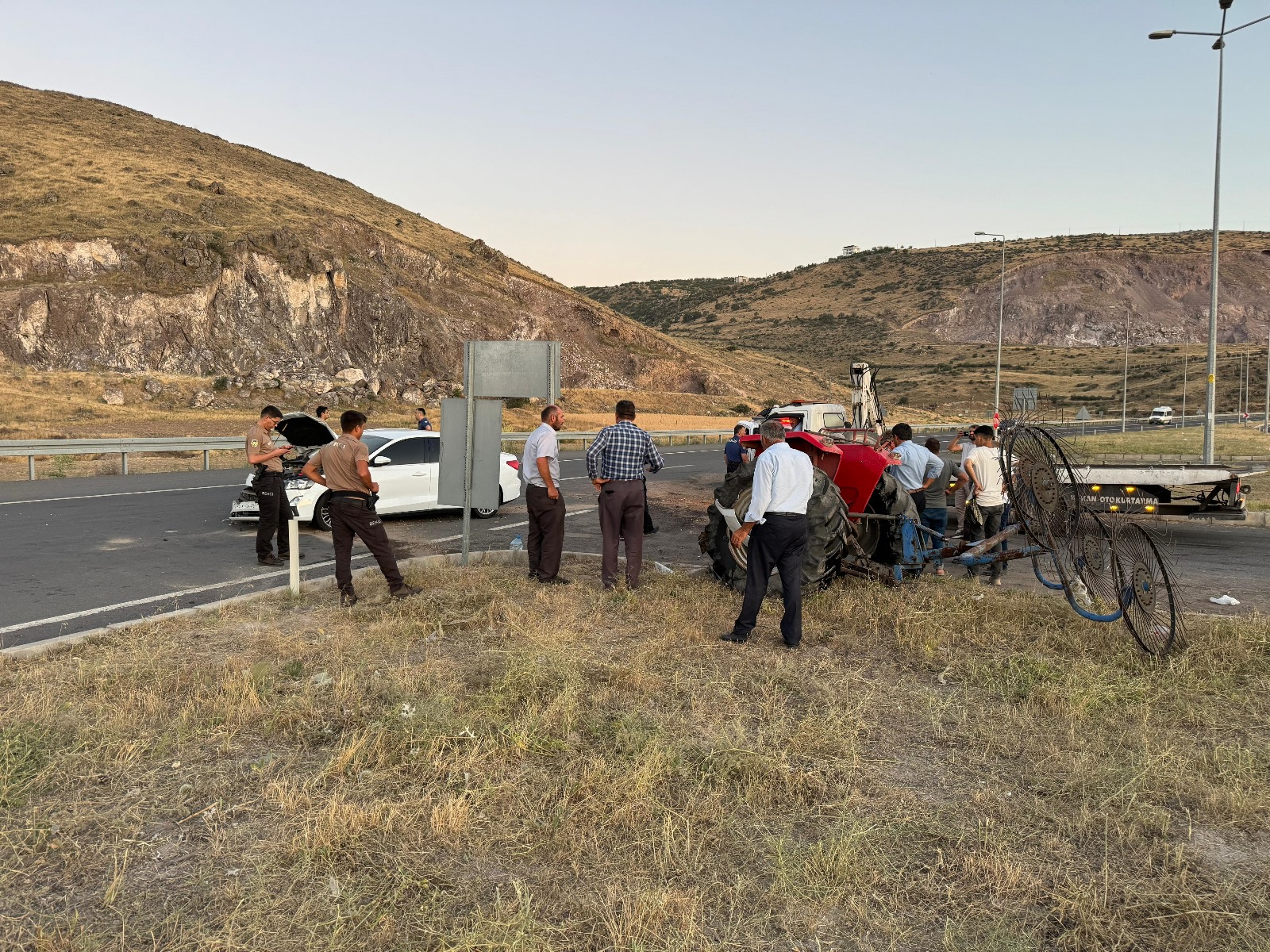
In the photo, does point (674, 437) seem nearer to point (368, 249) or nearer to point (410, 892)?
point (368, 249)

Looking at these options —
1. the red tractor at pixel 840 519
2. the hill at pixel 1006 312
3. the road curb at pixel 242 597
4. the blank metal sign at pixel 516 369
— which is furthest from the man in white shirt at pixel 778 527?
the hill at pixel 1006 312

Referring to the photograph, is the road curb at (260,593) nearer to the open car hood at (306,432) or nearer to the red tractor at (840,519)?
the red tractor at (840,519)

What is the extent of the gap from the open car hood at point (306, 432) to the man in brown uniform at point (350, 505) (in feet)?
20.4

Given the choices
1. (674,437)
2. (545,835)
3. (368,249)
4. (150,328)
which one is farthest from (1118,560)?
(368,249)

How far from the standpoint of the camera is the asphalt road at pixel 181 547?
26.8ft

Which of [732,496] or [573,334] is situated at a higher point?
[573,334]

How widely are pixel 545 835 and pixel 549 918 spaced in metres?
0.60

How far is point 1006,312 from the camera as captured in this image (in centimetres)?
12425

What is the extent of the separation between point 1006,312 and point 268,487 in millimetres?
129447

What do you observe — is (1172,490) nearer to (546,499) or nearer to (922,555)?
(922,555)

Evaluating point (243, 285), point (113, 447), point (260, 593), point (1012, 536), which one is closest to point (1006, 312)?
point (243, 285)

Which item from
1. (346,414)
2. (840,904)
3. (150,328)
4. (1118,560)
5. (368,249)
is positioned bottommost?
(840,904)

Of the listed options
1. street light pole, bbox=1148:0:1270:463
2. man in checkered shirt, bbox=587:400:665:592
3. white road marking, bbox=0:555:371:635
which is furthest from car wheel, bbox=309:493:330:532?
street light pole, bbox=1148:0:1270:463

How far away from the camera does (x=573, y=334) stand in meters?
67.1
